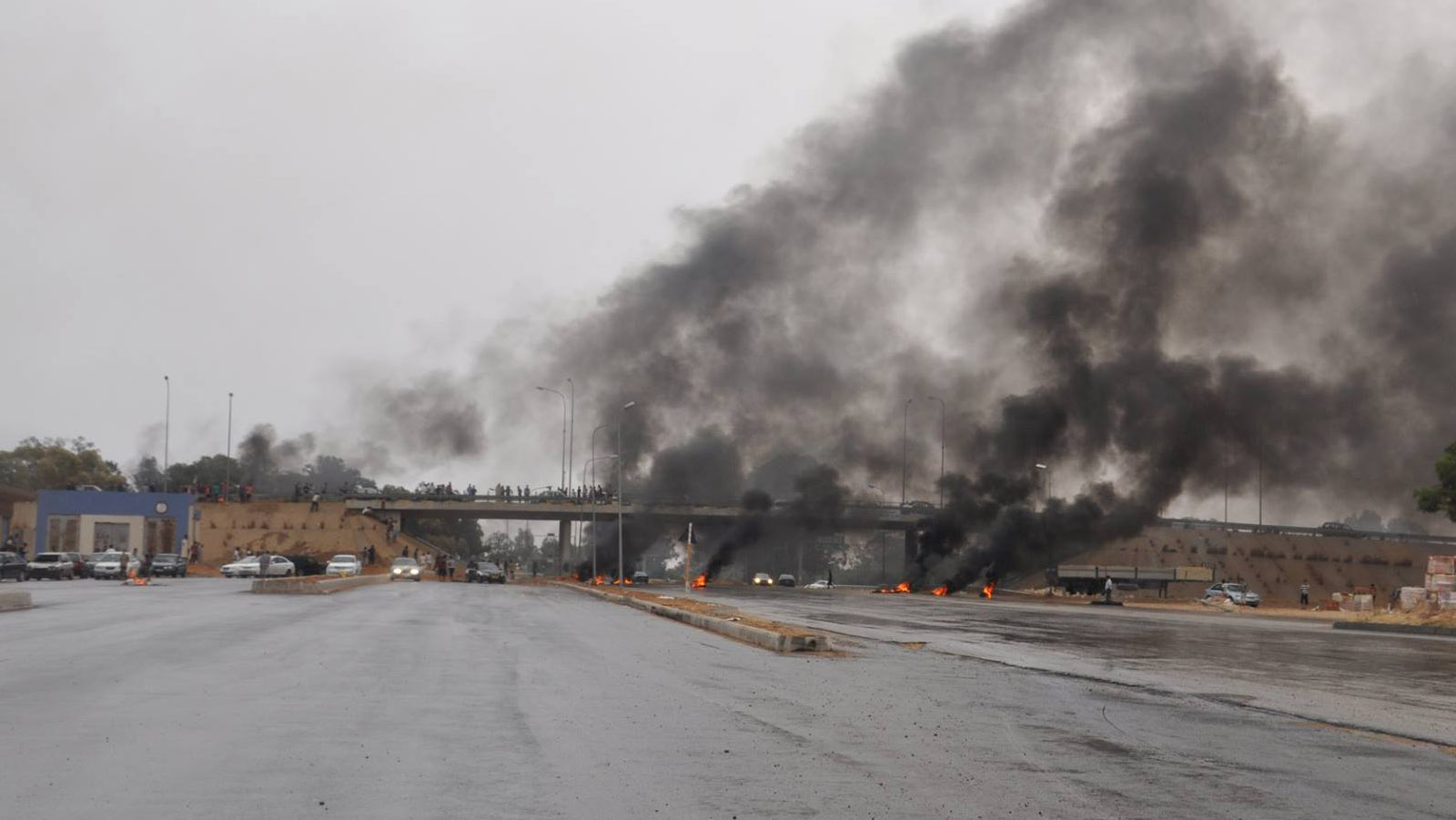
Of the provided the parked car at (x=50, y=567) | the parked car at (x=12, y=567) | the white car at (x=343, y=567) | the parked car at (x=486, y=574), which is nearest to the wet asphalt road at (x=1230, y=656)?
the parked car at (x=486, y=574)

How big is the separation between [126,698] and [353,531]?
99.7 metres

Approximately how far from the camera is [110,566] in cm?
6850

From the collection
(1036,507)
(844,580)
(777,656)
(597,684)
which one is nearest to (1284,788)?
(597,684)

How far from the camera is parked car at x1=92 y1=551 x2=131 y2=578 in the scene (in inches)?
2697

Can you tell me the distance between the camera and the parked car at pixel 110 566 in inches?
2697

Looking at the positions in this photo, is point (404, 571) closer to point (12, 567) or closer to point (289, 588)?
point (12, 567)

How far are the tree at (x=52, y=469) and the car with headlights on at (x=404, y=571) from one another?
87.8 metres

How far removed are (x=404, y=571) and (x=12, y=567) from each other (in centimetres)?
2071

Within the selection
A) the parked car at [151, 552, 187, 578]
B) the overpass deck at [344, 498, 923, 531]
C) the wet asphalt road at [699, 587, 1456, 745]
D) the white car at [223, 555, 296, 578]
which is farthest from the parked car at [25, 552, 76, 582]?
the overpass deck at [344, 498, 923, 531]

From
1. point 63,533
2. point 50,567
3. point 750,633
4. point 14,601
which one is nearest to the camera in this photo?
point 750,633

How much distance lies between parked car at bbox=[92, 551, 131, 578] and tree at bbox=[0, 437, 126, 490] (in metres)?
88.3

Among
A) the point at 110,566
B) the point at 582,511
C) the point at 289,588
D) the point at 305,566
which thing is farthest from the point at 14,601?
the point at 582,511

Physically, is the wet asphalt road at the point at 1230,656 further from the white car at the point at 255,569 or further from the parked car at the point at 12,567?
the white car at the point at 255,569

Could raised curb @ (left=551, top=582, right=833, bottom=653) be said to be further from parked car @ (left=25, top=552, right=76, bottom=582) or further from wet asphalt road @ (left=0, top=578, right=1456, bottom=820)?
parked car @ (left=25, top=552, right=76, bottom=582)
